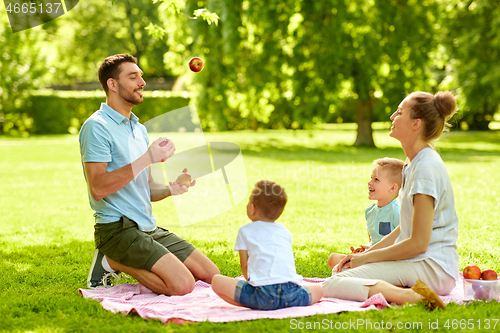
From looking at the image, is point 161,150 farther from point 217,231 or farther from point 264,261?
point 217,231

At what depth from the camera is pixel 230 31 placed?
55.1ft

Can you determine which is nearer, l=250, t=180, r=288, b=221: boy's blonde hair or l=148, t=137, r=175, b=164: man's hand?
l=250, t=180, r=288, b=221: boy's blonde hair

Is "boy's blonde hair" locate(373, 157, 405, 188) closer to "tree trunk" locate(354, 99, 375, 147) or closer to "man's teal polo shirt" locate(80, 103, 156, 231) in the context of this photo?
"man's teal polo shirt" locate(80, 103, 156, 231)

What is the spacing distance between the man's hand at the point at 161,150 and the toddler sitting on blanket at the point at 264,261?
75cm

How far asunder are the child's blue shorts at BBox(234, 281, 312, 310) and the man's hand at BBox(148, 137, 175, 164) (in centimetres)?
107

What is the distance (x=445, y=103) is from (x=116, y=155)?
248cm

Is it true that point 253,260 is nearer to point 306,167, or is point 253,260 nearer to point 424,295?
point 424,295

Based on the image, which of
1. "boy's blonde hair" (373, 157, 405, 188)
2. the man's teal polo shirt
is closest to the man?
the man's teal polo shirt

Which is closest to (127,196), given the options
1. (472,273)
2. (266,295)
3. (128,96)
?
(128,96)

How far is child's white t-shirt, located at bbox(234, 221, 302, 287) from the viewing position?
334 cm

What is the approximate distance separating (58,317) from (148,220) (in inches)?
41.3

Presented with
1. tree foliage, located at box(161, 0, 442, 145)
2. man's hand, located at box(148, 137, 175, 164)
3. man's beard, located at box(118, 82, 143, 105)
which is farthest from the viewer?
tree foliage, located at box(161, 0, 442, 145)

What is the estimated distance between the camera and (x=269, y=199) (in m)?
3.38

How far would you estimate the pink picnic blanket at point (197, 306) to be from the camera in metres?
3.34
